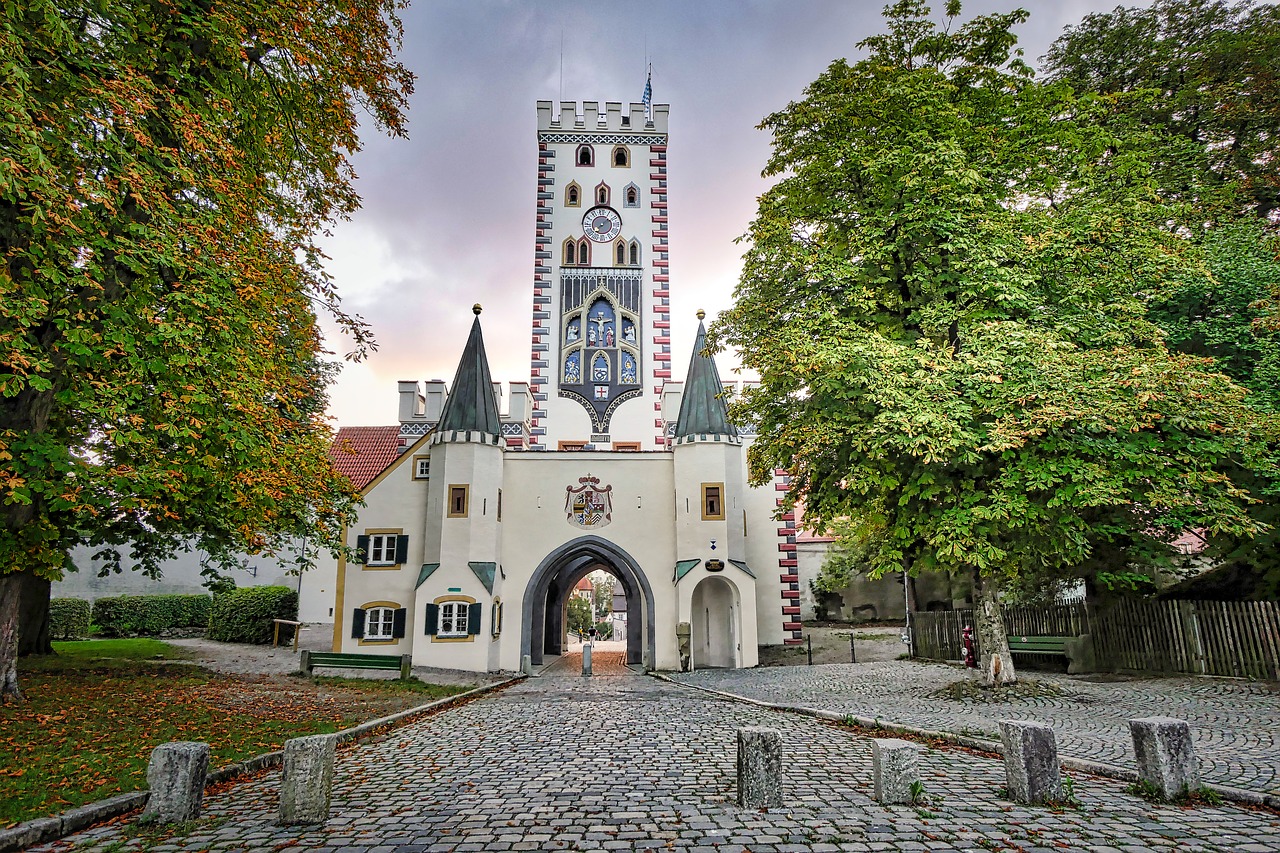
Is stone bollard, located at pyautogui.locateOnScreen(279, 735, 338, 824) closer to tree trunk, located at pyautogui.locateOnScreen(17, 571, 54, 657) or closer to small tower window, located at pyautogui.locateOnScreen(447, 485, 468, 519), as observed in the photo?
tree trunk, located at pyautogui.locateOnScreen(17, 571, 54, 657)

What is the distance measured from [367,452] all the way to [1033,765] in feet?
108

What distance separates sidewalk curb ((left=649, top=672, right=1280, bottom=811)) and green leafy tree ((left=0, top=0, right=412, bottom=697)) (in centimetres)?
871

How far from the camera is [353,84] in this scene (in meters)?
12.0

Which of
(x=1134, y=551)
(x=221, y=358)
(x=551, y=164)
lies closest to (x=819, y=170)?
(x=1134, y=551)

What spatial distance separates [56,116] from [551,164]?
27.2 meters

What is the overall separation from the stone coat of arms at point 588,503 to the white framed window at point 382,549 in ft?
18.6

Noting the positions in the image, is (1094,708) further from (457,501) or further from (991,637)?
(457,501)

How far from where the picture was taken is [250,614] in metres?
28.0

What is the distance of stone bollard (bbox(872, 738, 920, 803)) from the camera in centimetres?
610

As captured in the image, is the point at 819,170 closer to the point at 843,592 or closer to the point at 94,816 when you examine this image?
the point at 94,816

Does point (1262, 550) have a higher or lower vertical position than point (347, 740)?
higher

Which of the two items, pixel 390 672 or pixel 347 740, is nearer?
pixel 347 740

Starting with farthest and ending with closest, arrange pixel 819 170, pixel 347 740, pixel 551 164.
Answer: pixel 551 164, pixel 819 170, pixel 347 740

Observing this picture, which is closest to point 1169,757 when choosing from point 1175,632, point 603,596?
point 1175,632
